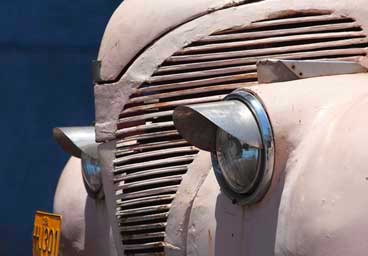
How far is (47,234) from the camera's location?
12.0ft

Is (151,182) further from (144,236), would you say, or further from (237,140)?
(237,140)

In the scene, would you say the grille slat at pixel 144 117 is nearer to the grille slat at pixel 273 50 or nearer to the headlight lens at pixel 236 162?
the grille slat at pixel 273 50

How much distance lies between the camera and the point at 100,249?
3375 mm

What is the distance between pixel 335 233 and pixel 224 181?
0.41 m

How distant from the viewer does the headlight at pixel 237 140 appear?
2.21 metres

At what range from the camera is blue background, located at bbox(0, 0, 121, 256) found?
713 cm

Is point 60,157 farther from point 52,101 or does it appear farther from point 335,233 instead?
point 335,233

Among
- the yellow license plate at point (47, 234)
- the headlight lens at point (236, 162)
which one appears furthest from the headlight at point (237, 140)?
the yellow license plate at point (47, 234)

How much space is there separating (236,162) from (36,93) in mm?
5001

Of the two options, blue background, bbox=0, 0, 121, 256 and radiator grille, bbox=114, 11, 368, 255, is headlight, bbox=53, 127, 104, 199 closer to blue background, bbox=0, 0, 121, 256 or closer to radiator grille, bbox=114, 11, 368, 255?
radiator grille, bbox=114, 11, 368, 255

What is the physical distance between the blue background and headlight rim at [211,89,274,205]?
4.85 meters

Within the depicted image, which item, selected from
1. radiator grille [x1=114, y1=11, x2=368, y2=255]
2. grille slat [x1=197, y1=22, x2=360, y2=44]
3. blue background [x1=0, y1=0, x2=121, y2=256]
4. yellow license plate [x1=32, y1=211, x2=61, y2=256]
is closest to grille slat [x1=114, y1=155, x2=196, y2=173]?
radiator grille [x1=114, y1=11, x2=368, y2=255]

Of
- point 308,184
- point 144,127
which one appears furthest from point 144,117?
point 308,184

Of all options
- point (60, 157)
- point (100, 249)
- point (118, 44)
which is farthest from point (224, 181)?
point (60, 157)
